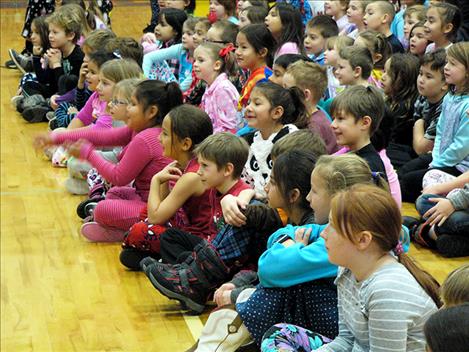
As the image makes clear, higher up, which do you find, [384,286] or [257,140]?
[384,286]

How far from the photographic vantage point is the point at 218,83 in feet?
17.1

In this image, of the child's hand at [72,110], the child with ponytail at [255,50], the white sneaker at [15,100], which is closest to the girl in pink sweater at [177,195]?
the child with ponytail at [255,50]

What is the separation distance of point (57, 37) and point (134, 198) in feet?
8.31

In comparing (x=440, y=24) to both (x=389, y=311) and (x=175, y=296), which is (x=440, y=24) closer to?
(x=175, y=296)

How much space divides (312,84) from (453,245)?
980 millimetres

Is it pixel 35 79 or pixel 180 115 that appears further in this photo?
pixel 35 79

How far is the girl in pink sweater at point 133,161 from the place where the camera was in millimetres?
4277

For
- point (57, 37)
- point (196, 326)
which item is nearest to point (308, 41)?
point (57, 37)

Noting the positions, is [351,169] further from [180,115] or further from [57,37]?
[57,37]

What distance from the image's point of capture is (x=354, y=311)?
96.4 inches

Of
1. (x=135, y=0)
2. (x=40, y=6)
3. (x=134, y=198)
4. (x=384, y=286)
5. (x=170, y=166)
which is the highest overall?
(x=384, y=286)

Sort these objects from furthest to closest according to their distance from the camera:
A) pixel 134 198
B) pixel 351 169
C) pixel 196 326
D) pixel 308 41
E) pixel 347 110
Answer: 1. pixel 308 41
2. pixel 134 198
3. pixel 347 110
4. pixel 196 326
5. pixel 351 169

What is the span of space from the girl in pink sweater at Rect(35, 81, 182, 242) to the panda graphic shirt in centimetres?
47

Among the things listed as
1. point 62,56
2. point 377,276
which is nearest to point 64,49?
point 62,56
